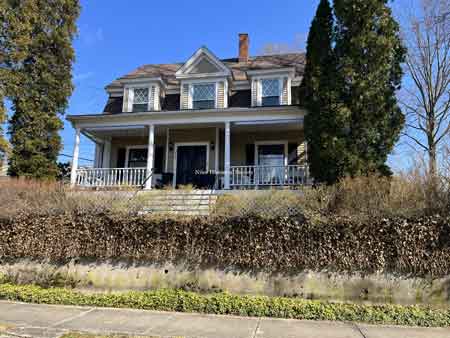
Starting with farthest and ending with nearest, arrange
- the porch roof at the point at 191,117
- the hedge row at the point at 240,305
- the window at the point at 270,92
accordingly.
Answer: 1. the window at the point at 270,92
2. the porch roof at the point at 191,117
3. the hedge row at the point at 240,305

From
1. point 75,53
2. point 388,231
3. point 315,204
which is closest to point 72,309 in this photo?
point 315,204

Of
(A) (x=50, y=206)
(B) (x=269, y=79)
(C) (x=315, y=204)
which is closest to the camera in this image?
(C) (x=315, y=204)

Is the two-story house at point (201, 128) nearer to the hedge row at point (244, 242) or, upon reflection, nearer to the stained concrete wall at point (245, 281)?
the hedge row at point (244, 242)

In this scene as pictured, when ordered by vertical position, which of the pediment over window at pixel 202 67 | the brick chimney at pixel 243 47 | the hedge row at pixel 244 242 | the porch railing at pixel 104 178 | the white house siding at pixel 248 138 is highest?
the brick chimney at pixel 243 47

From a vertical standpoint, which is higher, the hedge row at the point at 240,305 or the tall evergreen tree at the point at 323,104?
the tall evergreen tree at the point at 323,104

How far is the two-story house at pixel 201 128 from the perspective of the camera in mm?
12062

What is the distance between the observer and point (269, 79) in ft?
45.2

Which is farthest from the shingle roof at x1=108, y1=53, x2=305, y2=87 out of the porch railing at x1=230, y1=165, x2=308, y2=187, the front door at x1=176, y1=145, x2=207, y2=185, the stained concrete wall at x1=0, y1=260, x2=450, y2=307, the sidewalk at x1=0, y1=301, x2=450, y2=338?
the sidewalk at x1=0, y1=301, x2=450, y2=338

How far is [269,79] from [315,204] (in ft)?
29.9

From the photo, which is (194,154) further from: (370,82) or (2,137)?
(370,82)

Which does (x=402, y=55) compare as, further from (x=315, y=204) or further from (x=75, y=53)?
(x=75, y=53)

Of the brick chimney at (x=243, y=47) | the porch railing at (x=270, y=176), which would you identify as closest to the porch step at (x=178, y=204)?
the porch railing at (x=270, y=176)

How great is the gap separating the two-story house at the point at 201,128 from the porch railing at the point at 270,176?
41 mm

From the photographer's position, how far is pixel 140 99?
14.6m
